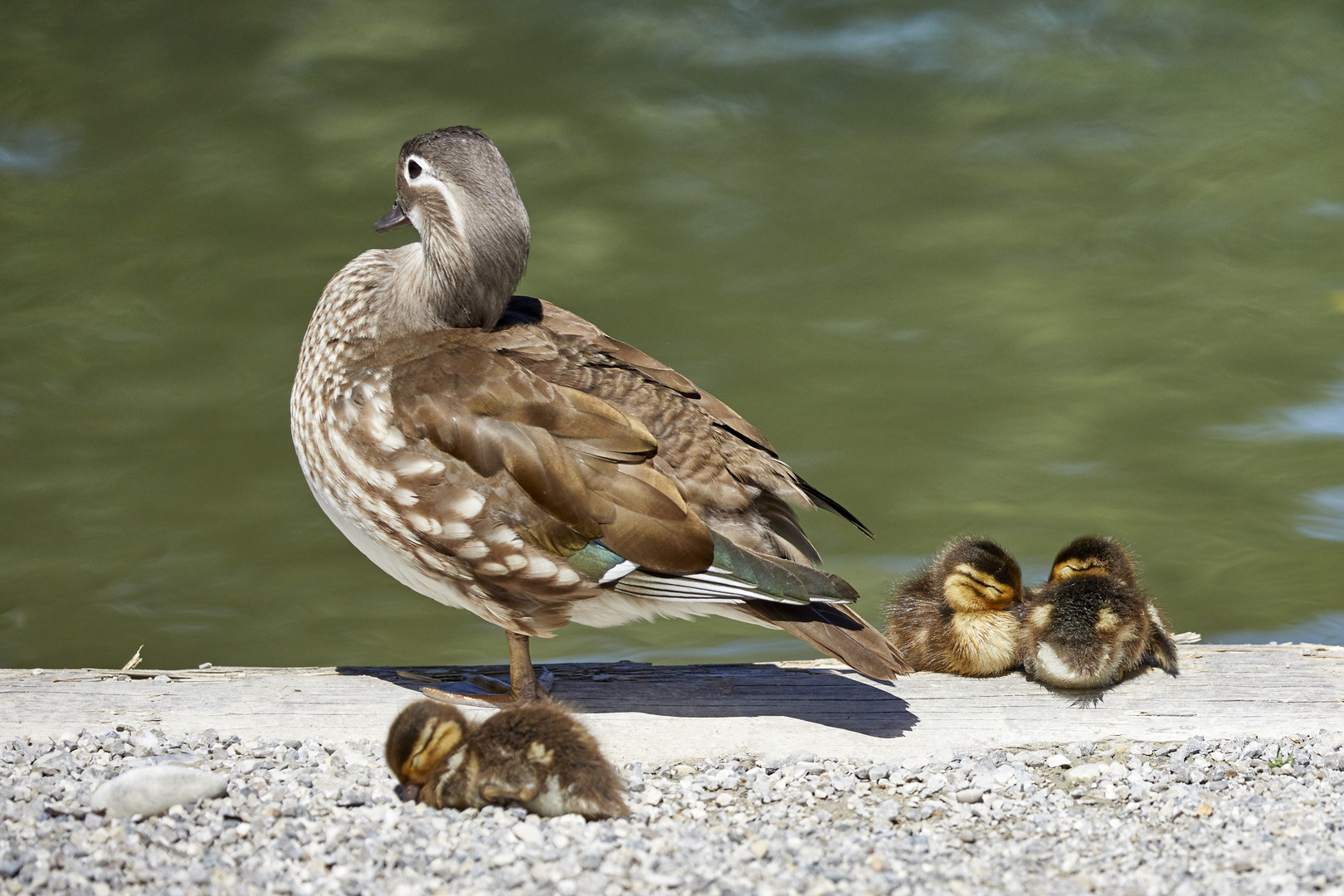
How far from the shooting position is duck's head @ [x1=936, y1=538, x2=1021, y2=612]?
4199mm

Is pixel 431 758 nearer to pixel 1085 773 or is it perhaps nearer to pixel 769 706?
pixel 769 706

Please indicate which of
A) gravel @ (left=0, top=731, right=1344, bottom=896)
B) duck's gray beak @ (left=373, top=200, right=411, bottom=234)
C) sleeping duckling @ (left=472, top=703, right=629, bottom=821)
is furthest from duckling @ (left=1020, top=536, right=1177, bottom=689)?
duck's gray beak @ (left=373, top=200, right=411, bottom=234)

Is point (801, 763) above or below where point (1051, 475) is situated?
below

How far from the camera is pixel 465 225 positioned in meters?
3.86

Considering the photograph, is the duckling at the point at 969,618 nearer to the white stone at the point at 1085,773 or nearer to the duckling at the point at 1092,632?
the duckling at the point at 1092,632

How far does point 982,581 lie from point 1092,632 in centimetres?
38

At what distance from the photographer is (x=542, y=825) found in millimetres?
3160

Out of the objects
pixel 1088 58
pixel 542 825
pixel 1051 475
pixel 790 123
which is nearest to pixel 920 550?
pixel 1051 475

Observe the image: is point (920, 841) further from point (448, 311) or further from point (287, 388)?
point (287, 388)

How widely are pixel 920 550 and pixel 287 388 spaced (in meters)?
3.99

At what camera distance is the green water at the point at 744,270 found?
7.04 metres

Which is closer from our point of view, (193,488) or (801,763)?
(801,763)

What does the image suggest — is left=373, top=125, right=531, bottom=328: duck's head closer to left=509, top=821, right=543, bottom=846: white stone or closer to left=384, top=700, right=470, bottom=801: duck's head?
left=384, top=700, right=470, bottom=801: duck's head

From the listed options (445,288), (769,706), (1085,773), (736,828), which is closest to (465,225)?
(445,288)
